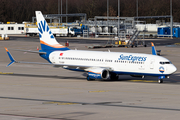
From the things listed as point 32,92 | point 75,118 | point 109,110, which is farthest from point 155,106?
point 32,92

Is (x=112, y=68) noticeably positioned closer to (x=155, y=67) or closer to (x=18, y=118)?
(x=155, y=67)

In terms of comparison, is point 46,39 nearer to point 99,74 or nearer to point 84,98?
point 99,74

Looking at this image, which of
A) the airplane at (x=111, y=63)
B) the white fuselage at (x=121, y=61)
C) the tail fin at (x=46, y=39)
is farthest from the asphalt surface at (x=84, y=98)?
the tail fin at (x=46, y=39)

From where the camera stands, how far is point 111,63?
4738 cm

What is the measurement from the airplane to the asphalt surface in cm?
132

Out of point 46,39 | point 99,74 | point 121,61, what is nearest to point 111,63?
point 121,61

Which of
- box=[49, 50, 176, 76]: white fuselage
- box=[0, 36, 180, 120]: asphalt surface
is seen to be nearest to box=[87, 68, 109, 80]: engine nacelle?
box=[0, 36, 180, 120]: asphalt surface

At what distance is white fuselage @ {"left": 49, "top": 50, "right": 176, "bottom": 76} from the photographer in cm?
4472

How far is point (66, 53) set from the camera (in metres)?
51.5

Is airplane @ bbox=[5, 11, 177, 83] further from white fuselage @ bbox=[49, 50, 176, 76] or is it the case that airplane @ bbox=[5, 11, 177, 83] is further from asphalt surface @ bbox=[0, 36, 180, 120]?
asphalt surface @ bbox=[0, 36, 180, 120]

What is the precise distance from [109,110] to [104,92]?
404 inches

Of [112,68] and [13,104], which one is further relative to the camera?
[112,68]

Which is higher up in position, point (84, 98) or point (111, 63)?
point (111, 63)

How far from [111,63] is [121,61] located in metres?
1.43
